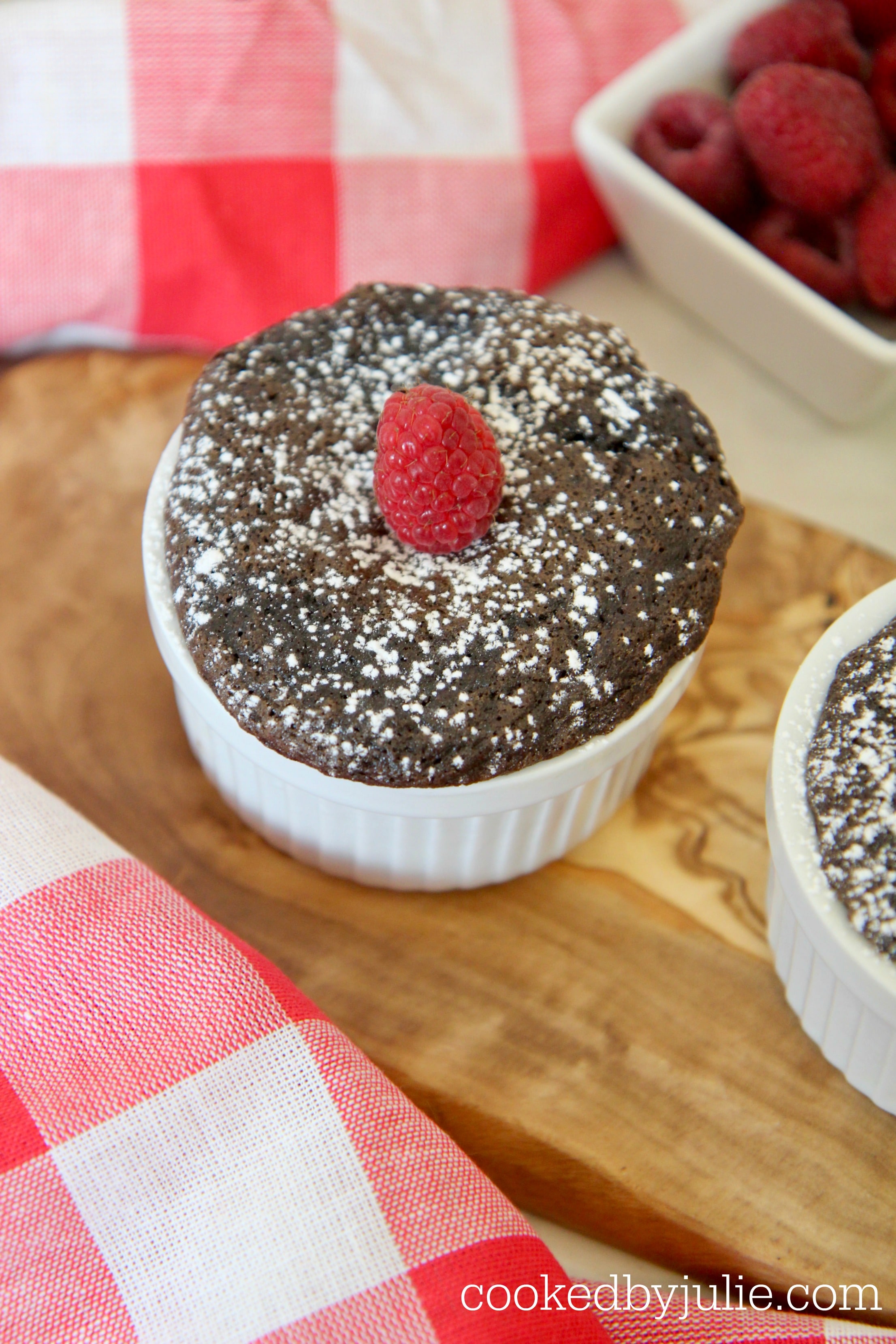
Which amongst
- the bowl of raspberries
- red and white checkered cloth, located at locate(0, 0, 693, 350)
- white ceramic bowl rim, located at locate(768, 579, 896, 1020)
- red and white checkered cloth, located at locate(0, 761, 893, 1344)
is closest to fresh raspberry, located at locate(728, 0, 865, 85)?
the bowl of raspberries

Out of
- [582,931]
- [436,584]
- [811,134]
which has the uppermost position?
[811,134]


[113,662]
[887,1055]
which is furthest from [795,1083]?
[113,662]

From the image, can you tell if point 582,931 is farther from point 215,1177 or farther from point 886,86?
point 886,86

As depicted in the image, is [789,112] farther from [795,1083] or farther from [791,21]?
[795,1083]

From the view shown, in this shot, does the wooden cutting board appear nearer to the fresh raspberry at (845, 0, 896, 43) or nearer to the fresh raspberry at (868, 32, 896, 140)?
the fresh raspberry at (868, 32, 896, 140)

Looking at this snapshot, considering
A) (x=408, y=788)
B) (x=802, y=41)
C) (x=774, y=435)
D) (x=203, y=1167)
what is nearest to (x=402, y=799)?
(x=408, y=788)

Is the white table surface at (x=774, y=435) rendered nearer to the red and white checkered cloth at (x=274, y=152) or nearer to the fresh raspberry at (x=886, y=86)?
the red and white checkered cloth at (x=274, y=152)

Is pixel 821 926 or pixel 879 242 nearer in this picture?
pixel 821 926

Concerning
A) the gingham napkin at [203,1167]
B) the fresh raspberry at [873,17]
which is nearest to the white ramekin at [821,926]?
the gingham napkin at [203,1167]
